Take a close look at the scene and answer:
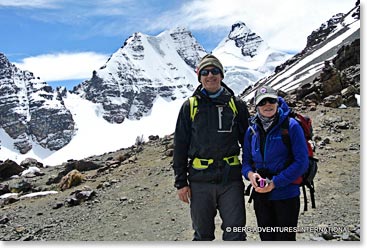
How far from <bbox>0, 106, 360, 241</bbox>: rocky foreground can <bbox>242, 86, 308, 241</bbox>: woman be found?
73cm

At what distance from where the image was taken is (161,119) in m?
162

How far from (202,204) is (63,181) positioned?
5.82m

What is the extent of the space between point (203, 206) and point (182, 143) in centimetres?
51

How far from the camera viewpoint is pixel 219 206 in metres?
3.21

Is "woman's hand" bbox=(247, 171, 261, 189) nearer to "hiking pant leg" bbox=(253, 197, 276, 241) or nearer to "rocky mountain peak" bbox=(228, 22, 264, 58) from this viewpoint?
"hiking pant leg" bbox=(253, 197, 276, 241)

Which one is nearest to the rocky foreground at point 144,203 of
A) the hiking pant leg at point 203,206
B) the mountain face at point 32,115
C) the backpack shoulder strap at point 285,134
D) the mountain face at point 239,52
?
the hiking pant leg at point 203,206

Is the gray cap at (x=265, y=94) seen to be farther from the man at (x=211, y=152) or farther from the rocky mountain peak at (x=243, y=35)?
the rocky mountain peak at (x=243, y=35)

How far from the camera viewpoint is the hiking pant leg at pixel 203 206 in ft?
10.4

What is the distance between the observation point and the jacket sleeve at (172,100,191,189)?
10.5 feet

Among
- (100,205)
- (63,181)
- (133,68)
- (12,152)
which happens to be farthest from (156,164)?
(133,68)

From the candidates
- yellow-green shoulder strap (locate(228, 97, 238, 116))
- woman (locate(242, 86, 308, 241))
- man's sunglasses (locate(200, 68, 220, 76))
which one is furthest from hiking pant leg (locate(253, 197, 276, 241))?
man's sunglasses (locate(200, 68, 220, 76))

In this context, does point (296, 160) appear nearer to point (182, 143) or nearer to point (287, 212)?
point (287, 212)

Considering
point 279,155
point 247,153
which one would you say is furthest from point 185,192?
point 279,155

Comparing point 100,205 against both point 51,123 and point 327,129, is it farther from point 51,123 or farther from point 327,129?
point 51,123
